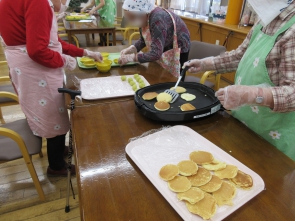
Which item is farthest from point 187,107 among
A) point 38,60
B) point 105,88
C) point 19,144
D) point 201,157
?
point 19,144

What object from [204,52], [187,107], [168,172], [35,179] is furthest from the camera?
[204,52]

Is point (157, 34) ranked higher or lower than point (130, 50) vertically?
higher

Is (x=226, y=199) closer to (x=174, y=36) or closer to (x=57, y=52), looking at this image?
(x=57, y=52)

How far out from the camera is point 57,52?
3.79 ft

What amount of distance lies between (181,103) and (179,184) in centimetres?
49

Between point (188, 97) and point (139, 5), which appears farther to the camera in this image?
point (139, 5)

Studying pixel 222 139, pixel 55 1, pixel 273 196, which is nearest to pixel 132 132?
pixel 222 139

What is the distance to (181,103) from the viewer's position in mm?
1031

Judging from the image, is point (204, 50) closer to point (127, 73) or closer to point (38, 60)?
point (127, 73)

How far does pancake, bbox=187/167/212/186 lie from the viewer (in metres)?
0.63

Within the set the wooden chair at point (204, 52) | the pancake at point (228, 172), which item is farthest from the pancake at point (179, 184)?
the wooden chair at point (204, 52)

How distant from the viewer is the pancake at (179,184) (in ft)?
1.98

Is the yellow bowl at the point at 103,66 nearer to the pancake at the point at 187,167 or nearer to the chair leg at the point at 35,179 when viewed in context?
the chair leg at the point at 35,179

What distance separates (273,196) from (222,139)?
0.92 feet
